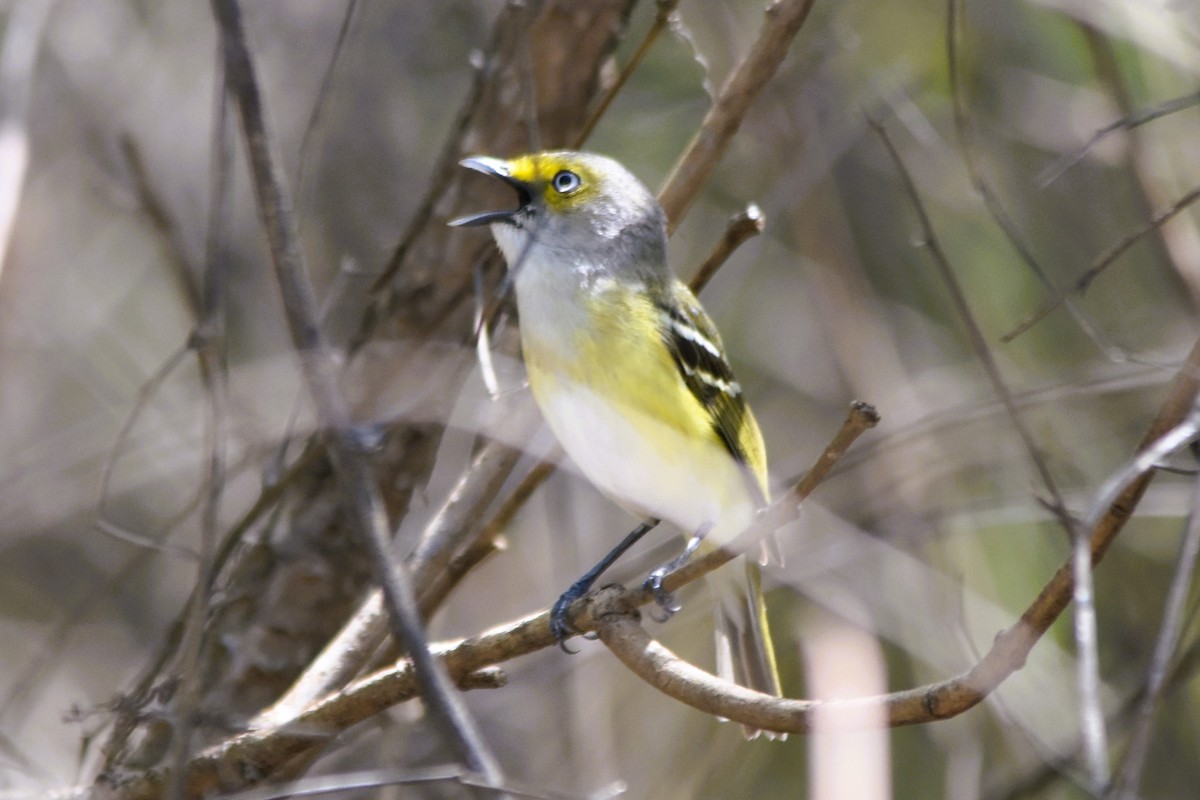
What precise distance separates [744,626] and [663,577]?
3.68ft

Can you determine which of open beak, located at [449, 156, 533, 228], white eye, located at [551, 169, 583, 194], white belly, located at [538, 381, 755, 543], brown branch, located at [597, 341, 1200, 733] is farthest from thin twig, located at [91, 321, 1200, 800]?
white eye, located at [551, 169, 583, 194]

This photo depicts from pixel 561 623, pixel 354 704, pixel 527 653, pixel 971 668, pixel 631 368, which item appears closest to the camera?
pixel 971 668

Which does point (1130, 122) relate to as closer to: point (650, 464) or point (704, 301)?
point (650, 464)

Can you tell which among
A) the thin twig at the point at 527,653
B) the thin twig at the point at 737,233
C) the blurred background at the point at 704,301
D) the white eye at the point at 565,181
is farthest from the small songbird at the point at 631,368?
the thin twig at the point at 527,653

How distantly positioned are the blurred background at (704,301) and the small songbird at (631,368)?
0.25 metres

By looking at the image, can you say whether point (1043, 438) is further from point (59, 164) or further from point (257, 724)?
point (59, 164)

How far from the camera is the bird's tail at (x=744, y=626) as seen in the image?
10.7ft

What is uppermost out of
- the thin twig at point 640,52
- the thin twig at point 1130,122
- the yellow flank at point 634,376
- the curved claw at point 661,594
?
the thin twig at point 640,52

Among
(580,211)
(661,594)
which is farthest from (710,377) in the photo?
(661,594)

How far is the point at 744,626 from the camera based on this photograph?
3.30 m

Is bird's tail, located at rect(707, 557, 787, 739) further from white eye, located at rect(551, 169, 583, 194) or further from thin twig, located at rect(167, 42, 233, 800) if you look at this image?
thin twig, located at rect(167, 42, 233, 800)

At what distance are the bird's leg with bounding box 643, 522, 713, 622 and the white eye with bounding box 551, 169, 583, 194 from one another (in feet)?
3.09

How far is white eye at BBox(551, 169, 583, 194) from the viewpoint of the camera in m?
3.30

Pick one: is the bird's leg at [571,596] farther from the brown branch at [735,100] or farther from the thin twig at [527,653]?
the brown branch at [735,100]
